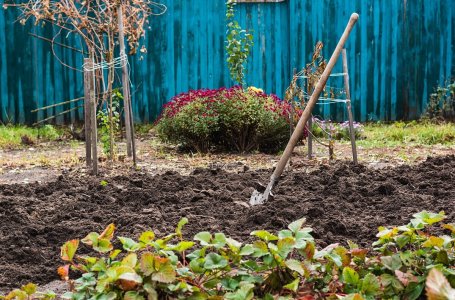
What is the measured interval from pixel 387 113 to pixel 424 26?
1452 millimetres

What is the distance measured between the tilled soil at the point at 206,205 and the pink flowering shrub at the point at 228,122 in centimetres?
237

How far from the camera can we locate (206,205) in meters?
5.52

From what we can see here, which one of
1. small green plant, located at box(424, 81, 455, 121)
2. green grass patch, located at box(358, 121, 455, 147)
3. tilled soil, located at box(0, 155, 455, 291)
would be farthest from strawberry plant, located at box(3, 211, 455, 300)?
small green plant, located at box(424, 81, 455, 121)

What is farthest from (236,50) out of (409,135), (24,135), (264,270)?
(264,270)

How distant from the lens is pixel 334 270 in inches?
115

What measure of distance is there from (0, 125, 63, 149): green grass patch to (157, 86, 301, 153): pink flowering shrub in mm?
2104

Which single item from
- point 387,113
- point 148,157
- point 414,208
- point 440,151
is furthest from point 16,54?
point 414,208

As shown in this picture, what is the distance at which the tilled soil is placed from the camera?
4.62 meters

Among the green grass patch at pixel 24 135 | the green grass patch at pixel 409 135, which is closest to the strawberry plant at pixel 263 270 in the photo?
the green grass patch at pixel 409 135

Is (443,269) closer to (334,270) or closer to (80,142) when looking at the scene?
(334,270)

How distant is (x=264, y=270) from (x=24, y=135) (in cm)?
851

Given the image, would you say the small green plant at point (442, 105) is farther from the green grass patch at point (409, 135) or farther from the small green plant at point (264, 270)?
the small green plant at point (264, 270)

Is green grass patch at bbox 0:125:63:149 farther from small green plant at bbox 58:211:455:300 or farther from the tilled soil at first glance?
small green plant at bbox 58:211:455:300

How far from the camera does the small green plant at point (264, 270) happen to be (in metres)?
2.68
